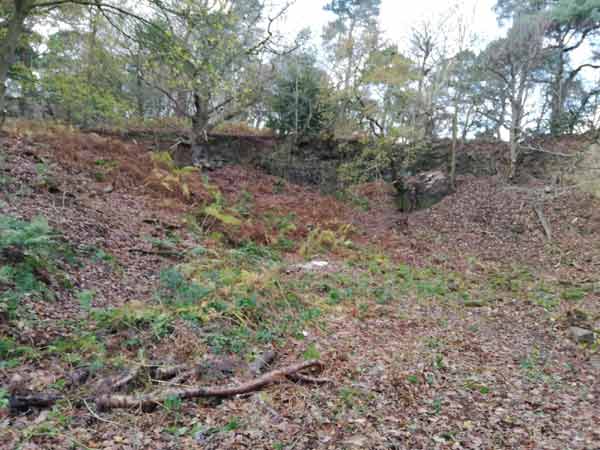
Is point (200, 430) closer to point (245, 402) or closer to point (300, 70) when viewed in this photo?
point (245, 402)

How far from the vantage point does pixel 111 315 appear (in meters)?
4.26

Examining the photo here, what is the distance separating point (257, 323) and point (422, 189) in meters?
12.2

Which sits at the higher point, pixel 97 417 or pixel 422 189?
pixel 422 189

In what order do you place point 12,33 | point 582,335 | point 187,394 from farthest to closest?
1. point 12,33
2. point 582,335
3. point 187,394

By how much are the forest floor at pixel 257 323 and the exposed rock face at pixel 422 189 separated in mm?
4481

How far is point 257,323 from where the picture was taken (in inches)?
195

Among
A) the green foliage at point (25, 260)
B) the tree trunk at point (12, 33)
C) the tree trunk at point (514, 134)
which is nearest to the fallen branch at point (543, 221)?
the tree trunk at point (514, 134)

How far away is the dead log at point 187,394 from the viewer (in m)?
3.12

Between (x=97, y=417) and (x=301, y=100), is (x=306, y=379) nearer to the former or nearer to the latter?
(x=97, y=417)

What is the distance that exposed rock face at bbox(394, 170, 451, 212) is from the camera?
49.6ft

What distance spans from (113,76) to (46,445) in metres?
15.6

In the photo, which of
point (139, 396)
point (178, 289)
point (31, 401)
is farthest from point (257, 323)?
point (31, 401)

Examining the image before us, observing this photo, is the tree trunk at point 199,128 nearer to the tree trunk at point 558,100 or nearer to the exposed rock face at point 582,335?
the exposed rock face at point 582,335

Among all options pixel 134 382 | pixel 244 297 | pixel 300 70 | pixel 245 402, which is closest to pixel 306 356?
pixel 245 402
